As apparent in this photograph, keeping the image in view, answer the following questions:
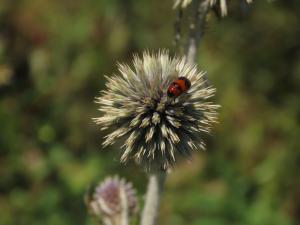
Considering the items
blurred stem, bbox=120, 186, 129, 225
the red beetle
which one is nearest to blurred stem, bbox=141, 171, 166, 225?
blurred stem, bbox=120, 186, 129, 225

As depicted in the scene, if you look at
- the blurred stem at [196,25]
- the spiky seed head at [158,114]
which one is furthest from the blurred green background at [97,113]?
the blurred stem at [196,25]

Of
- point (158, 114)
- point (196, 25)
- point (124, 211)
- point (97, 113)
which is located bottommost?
point (124, 211)

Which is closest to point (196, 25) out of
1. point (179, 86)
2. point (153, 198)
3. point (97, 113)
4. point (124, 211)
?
point (179, 86)

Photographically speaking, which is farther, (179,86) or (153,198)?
Result: (153,198)

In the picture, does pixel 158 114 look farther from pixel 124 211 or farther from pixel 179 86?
pixel 124 211

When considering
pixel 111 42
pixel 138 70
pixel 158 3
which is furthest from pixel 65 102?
pixel 138 70

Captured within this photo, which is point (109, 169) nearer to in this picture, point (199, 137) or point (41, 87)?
point (41, 87)

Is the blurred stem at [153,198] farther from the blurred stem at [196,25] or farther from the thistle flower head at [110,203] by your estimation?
the blurred stem at [196,25]
